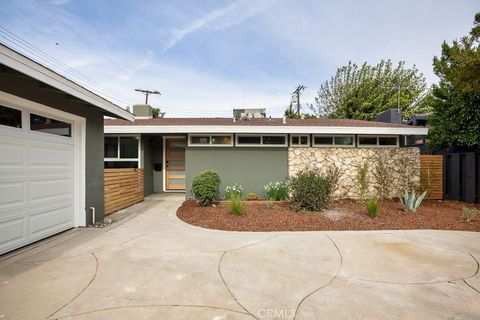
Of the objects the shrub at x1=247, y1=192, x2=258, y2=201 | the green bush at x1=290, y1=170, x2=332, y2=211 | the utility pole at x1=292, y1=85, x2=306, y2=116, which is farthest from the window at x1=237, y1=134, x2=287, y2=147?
the utility pole at x1=292, y1=85, x2=306, y2=116

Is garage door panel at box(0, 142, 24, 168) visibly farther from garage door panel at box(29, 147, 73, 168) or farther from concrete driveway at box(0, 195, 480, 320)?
concrete driveway at box(0, 195, 480, 320)

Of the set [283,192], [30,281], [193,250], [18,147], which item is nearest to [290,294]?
[193,250]

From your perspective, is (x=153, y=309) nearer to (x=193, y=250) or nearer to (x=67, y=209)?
(x=193, y=250)

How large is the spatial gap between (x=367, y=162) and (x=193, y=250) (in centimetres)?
800

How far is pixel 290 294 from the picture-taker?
264 cm

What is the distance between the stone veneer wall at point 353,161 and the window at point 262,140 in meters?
0.49

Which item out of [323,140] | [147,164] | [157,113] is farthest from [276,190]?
[157,113]

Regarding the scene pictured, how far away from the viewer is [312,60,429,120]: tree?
70.8 ft

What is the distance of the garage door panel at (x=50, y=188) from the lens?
4270 mm

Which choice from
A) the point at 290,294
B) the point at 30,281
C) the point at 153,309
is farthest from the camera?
the point at 30,281

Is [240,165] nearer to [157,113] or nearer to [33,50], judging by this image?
[33,50]

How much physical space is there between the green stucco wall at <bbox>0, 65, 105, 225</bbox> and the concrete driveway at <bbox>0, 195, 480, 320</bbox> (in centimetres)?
104

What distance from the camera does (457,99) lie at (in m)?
9.21

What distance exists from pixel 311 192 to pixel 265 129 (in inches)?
119
